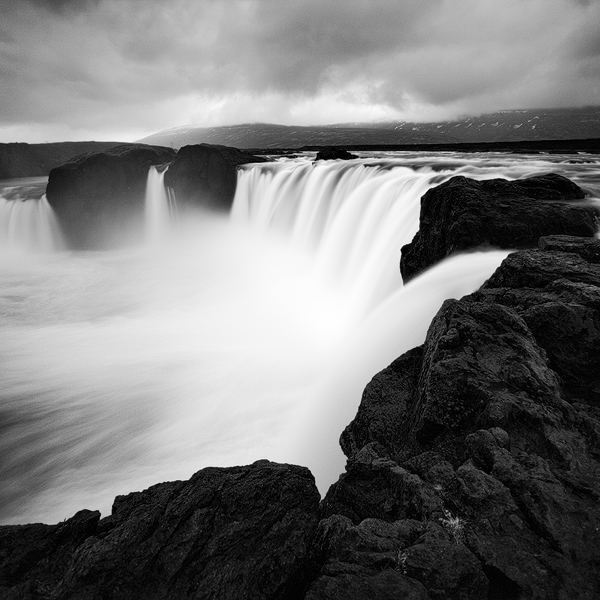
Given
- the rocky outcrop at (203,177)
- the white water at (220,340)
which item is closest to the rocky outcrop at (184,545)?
the white water at (220,340)

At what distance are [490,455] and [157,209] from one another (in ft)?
89.9

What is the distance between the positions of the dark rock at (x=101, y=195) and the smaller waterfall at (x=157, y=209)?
499 mm

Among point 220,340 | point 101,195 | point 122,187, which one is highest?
point 122,187

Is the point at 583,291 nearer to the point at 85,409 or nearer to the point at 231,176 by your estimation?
the point at 85,409

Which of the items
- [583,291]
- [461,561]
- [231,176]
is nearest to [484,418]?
[461,561]

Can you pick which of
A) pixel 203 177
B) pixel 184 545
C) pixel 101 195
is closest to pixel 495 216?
pixel 184 545

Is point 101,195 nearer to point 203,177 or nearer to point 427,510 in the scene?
point 203,177

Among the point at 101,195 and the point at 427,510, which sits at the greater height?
the point at 427,510

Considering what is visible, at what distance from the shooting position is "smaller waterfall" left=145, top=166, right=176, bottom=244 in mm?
26578

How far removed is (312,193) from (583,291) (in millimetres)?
16670

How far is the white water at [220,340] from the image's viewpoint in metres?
7.21

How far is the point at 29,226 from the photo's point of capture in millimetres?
26375

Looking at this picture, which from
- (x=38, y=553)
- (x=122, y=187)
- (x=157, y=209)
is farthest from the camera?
(x=157, y=209)

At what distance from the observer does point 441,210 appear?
351 inches
